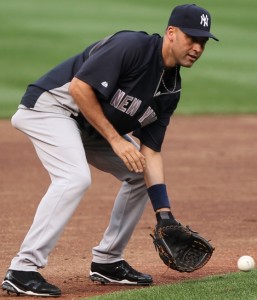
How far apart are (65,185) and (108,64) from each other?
2.60 feet

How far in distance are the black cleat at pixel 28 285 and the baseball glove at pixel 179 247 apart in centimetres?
71

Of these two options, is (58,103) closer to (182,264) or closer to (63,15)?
(182,264)

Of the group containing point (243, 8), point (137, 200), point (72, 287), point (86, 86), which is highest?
point (86, 86)

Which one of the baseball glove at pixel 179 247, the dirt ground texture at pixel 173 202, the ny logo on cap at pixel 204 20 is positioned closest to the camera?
the ny logo on cap at pixel 204 20

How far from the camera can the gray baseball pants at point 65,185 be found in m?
5.80

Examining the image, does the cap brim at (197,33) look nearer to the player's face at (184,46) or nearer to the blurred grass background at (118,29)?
the player's face at (184,46)

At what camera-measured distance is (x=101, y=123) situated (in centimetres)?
580

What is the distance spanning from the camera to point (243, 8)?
86.1 ft

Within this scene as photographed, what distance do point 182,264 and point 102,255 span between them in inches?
30.6

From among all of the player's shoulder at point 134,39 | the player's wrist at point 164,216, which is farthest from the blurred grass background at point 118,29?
the player's shoulder at point 134,39

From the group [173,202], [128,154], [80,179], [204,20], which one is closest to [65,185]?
[80,179]

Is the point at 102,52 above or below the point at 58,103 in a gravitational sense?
above

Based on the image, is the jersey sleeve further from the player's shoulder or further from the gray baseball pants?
the gray baseball pants

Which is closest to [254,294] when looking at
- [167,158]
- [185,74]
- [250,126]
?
[167,158]
